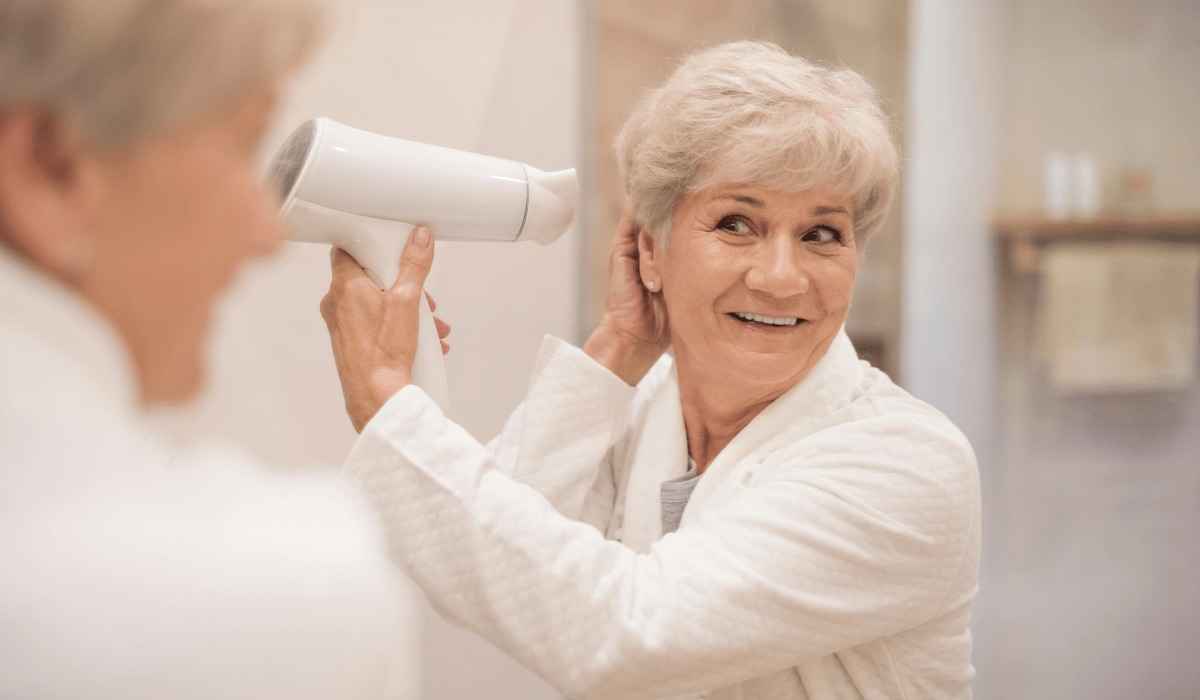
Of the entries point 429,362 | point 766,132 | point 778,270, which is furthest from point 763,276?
point 429,362

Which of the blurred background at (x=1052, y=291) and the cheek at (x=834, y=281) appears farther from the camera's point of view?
the blurred background at (x=1052, y=291)

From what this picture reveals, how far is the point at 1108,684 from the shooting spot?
2039 millimetres

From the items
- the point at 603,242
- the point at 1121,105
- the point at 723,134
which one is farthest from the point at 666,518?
the point at 1121,105

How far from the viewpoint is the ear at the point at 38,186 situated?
34 centimetres

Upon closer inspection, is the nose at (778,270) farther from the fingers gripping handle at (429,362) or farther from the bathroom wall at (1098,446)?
the bathroom wall at (1098,446)

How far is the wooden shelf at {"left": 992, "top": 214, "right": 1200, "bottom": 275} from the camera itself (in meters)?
2.06

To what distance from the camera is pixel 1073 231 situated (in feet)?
7.01

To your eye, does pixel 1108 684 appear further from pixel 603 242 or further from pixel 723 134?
pixel 723 134

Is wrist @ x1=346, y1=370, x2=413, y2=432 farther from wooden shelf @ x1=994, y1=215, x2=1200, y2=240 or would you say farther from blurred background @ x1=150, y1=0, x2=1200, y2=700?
wooden shelf @ x1=994, y1=215, x2=1200, y2=240

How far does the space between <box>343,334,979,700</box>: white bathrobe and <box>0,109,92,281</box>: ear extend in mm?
353

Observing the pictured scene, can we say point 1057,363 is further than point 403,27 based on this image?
Yes

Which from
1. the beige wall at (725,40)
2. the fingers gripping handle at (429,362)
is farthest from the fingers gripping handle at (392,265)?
the beige wall at (725,40)

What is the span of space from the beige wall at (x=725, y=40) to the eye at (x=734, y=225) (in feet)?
0.82

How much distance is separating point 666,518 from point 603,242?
25.1 inches
